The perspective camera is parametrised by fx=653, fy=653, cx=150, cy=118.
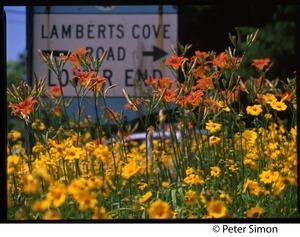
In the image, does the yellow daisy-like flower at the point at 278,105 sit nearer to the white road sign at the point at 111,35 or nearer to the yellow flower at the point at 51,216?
the white road sign at the point at 111,35

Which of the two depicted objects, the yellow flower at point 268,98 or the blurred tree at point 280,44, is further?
the blurred tree at point 280,44

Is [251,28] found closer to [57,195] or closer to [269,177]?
[269,177]

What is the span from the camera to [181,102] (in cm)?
224

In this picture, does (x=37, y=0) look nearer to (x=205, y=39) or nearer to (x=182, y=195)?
(x=182, y=195)

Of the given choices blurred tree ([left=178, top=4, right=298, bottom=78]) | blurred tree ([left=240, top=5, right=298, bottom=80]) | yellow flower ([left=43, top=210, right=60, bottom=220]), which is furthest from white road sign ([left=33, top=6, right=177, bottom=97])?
blurred tree ([left=240, top=5, right=298, bottom=80])

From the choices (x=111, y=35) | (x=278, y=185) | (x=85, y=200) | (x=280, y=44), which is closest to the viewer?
(x=85, y=200)

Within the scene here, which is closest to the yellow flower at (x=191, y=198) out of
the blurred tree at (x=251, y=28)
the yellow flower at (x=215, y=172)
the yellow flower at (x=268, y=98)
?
the yellow flower at (x=215, y=172)

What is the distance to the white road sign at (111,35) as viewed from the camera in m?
2.94

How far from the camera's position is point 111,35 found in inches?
117

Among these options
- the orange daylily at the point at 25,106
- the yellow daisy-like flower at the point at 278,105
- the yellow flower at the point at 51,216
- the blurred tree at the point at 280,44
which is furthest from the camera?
the blurred tree at the point at 280,44

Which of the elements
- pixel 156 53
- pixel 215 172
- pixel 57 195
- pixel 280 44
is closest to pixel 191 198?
pixel 215 172

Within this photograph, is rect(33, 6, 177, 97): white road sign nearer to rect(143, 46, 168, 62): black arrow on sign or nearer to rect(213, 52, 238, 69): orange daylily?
rect(143, 46, 168, 62): black arrow on sign
